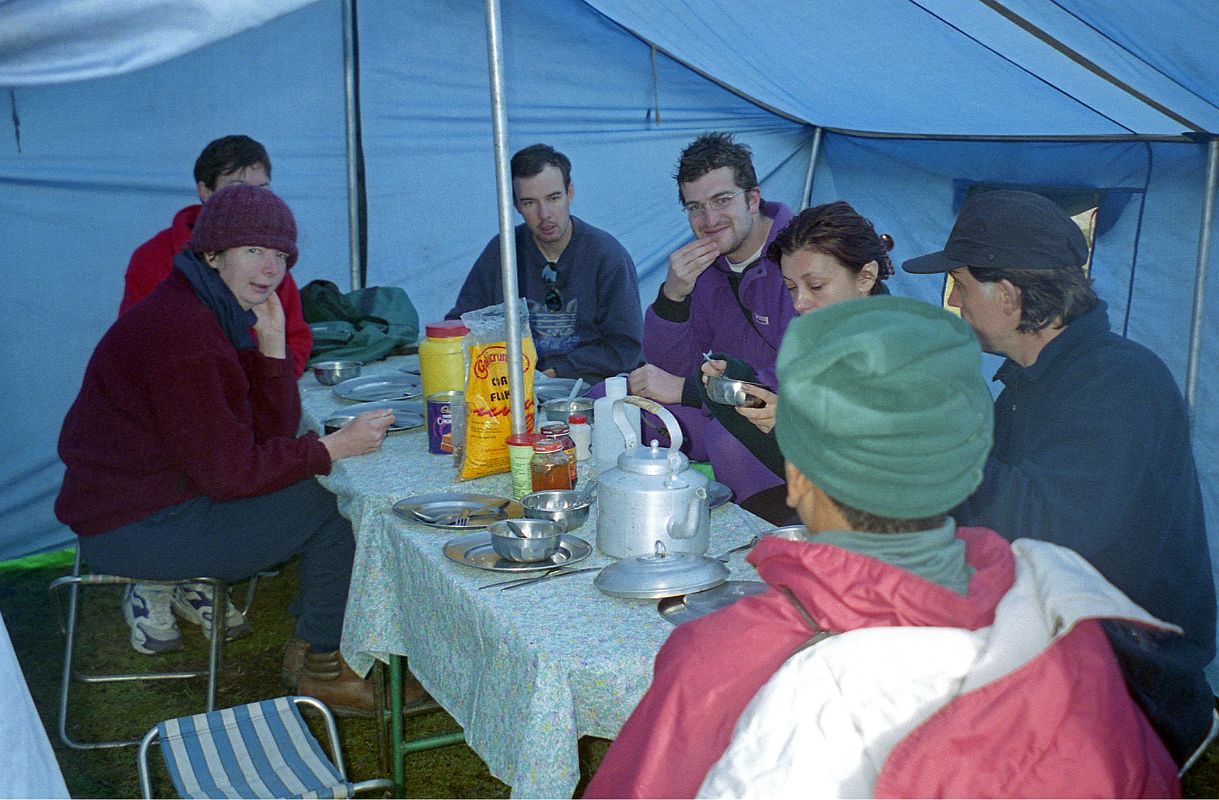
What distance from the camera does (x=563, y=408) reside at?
106 inches

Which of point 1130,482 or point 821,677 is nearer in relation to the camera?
point 821,677

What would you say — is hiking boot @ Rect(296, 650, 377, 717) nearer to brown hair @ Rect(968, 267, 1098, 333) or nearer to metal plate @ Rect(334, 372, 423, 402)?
metal plate @ Rect(334, 372, 423, 402)

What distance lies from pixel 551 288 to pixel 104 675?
72.4 inches

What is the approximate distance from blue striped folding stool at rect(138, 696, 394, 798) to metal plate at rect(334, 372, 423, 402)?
1171 millimetres

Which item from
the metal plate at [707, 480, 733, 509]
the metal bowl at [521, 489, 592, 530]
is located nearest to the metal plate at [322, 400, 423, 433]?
the metal bowl at [521, 489, 592, 530]

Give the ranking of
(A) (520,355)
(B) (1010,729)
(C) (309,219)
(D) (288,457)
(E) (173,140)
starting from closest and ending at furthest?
(B) (1010,729)
(A) (520,355)
(D) (288,457)
(E) (173,140)
(C) (309,219)

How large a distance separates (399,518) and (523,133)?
3036mm

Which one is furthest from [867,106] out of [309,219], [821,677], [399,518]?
[821,677]

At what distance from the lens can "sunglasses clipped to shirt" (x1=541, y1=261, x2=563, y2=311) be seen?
3.87 meters

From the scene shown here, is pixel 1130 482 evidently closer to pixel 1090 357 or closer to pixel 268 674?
pixel 1090 357

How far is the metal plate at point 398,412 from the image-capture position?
2814 millimetres

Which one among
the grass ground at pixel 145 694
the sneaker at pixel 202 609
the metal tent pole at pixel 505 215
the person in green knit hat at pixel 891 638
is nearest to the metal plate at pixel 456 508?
the metal tent pole at pixel 505 215

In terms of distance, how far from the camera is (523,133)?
482 centimetres

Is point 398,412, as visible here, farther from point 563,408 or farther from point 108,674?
point 108,674
